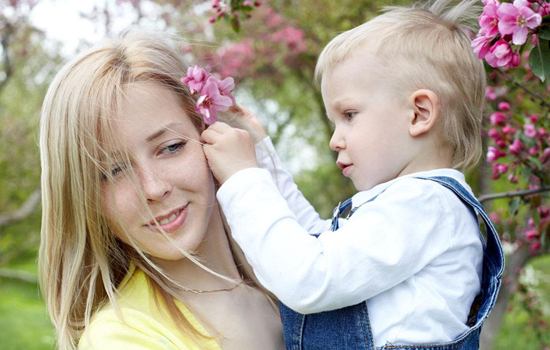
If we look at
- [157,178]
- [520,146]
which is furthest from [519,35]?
[520,146]

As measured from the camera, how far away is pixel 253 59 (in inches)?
276

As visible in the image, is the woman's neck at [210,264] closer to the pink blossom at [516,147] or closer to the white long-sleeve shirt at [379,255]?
the white long-sleeve shirt at [379,255]

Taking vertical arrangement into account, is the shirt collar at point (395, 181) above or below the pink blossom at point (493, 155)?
above

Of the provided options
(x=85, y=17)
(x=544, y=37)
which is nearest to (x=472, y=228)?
(x=544, y=37)

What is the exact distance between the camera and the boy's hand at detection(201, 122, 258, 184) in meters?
1.64

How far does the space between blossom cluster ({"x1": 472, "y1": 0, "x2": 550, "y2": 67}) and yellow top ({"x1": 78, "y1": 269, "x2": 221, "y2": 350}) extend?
3.32ft

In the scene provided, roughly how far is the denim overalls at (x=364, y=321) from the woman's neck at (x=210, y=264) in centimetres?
25

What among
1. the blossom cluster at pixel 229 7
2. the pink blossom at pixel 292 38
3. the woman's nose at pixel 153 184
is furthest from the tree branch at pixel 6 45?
the woman's nose at pixel 153 184

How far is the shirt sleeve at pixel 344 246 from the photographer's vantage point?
145cm

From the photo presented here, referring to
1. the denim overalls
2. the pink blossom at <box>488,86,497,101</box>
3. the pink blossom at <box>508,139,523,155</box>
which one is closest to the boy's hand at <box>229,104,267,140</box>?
the denim overalls

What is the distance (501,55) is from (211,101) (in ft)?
2.55

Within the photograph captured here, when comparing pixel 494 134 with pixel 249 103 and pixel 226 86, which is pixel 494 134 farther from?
pixel 249 103

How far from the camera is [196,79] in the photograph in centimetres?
171

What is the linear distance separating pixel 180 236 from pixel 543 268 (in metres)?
10.5
